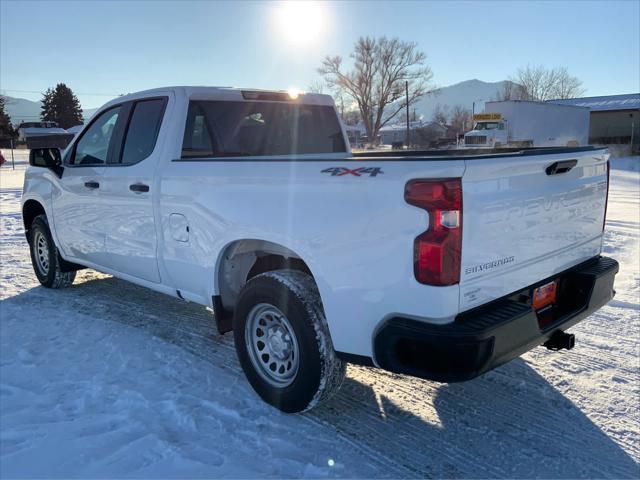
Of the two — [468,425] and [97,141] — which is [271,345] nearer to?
[468,425]

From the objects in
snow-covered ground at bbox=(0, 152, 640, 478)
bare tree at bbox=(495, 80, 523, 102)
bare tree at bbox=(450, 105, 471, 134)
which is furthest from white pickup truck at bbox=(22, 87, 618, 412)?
bare tree at bbox=(495, 80, 523, 102)

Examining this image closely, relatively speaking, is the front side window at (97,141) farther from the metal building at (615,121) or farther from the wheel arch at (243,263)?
→ the metal building at (615,121)

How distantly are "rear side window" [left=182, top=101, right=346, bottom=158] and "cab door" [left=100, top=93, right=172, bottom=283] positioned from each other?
29 centimetres

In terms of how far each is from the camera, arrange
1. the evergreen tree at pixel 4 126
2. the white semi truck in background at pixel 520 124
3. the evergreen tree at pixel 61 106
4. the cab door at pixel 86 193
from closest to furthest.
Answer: the cab door at pixel 86 193 < the white semi truck in background at pixel 520 124 < the evergreen tree at pixel 4 126 < the evergreen tree at pixel 61 106

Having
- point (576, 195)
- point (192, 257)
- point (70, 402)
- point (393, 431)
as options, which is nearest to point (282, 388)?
point (393, 431)

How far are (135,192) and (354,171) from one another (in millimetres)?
2153

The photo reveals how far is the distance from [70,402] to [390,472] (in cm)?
205

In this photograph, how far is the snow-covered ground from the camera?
276cm

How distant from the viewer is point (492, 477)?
268 cm

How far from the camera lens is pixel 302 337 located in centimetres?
297

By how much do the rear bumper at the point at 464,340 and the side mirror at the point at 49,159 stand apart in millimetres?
3944

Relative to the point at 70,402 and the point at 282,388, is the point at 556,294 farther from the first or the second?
the point at 70,402

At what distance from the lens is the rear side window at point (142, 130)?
13.7ft

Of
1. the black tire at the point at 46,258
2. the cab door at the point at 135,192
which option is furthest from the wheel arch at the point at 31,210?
the cab door at the point at 135,192
